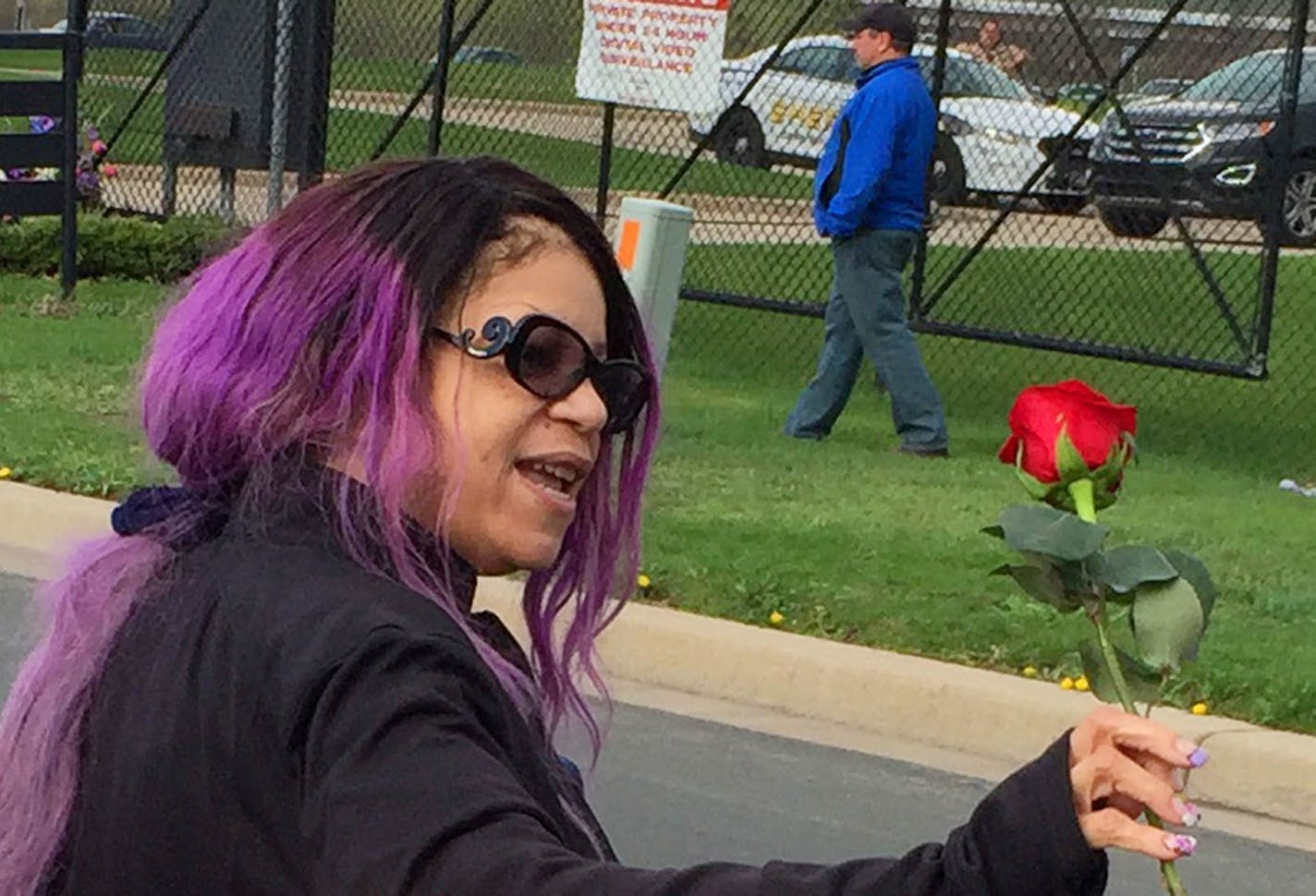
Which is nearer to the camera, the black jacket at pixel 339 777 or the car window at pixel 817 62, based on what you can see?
the black jacket at pixel 339 777

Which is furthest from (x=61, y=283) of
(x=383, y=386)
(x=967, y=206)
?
(x=383, y=386)

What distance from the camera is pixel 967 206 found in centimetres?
1249

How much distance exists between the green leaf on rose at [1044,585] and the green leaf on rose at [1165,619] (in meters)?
0.04

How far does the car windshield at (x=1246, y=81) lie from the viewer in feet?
37.5

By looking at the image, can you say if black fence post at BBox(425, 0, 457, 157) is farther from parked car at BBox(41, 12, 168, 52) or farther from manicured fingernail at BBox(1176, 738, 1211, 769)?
manicured fingernail at BBox(1176, 738, 1211, 769)

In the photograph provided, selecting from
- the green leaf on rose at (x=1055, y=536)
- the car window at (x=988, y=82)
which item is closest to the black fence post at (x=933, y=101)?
the car window at (x=988, y=82)

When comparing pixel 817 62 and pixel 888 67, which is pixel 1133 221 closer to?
pixel 888 67

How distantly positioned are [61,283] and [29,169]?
2.84 ft

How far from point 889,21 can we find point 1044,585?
906cm

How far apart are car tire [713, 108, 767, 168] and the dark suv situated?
196 centimetres

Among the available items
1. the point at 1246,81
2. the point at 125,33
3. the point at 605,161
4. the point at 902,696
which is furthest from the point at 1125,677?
the point at 125,33

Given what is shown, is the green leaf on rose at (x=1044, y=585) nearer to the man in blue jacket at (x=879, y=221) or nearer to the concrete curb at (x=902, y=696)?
the concrete curb at (x=902, y=696)

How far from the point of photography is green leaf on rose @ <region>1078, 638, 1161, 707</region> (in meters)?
1.73

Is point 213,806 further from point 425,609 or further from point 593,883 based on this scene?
point 593,883
